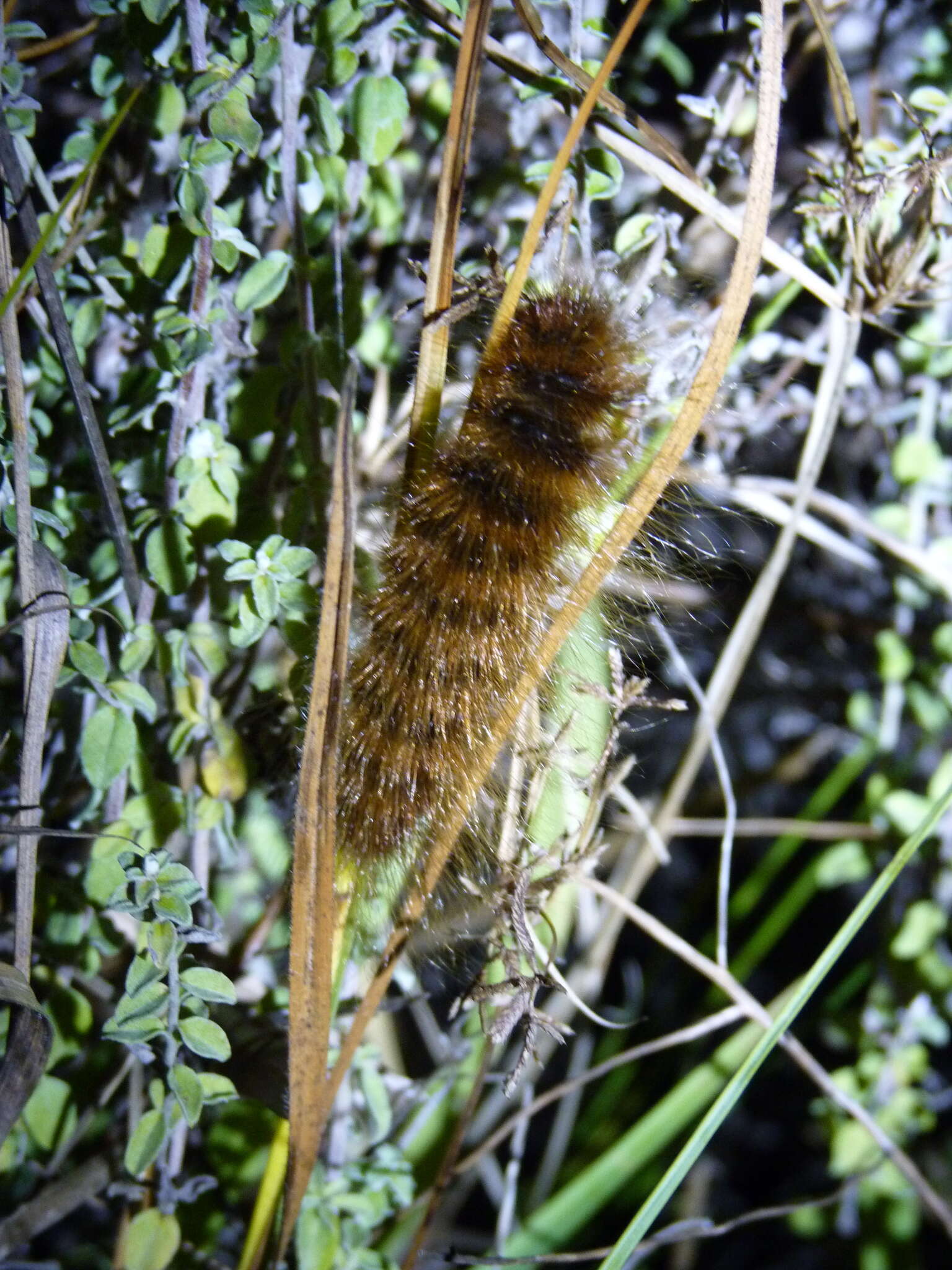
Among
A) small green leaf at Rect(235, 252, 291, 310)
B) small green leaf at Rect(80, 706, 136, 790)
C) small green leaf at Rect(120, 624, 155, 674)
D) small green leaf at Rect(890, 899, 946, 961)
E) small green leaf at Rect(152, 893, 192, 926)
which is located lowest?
small green leaf at Rect(890, 899, 946, 961)

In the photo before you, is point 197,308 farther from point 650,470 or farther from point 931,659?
point 931,659

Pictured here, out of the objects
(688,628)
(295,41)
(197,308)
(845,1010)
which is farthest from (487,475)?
(845,1010)

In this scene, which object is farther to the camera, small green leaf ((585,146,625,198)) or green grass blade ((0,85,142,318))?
small green leaf ((585,146,625,198))

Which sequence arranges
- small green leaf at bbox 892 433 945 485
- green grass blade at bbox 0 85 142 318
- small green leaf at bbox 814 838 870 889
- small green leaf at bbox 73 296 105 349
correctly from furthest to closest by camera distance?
small green leaf at bbox 814 838 870 889 → small green leaf at bbox 892 433 945 485 → small green leaf at bbox 73 296 105 349 → green grass blade at bbox 0 85 142 318

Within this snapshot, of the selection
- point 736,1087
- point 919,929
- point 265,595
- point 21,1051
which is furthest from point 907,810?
point 21,1051

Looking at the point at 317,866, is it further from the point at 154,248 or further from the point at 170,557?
the point at 154,248

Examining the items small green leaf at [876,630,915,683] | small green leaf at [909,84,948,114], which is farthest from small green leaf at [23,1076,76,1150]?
small green leaf at [909,84,948,114]

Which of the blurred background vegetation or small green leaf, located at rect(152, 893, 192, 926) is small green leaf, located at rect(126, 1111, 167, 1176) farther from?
small green leaf, located at rect(152, 893, 192, 926)
